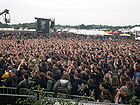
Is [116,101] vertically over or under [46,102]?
under

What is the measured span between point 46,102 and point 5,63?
8517 mm

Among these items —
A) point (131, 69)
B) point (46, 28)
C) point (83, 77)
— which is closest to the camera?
point (83, 77)

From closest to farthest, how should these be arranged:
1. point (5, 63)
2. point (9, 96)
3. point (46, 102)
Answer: point (46, 102), point (9, 96), point (5, 63)

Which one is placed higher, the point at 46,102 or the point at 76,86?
the point at 46,102

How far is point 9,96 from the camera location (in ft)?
23.7

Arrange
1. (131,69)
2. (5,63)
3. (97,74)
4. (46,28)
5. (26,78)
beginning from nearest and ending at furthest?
(26,78), (97,74), (131,69), (5,63), (46,28)

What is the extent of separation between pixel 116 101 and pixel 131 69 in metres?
5.05

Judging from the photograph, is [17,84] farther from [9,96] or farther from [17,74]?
[9,96]

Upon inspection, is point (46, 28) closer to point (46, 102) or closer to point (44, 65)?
point (44, 65)

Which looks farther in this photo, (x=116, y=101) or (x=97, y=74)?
(x=97, y=74)

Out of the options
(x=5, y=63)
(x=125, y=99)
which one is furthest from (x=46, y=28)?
(x=125, y=99)

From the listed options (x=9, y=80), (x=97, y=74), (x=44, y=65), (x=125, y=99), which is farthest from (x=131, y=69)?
(x=9, y=80)

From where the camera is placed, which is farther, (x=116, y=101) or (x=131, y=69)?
(x=131, y=69)

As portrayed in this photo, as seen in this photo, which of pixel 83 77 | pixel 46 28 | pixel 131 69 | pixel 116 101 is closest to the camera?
pixel 116 101
